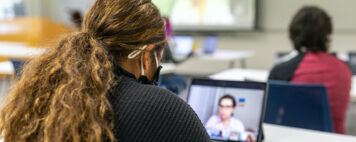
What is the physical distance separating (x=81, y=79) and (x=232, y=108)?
0.67 meters

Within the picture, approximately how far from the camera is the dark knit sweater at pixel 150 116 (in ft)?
2.20

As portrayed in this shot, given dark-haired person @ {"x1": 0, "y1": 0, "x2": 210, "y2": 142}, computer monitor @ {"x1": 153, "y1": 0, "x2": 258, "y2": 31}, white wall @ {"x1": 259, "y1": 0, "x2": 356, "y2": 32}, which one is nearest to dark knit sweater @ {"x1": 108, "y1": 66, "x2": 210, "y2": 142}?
dark-haired person @ {"x1": 0, "y1": 0, "x2": 210, "y2": 142}

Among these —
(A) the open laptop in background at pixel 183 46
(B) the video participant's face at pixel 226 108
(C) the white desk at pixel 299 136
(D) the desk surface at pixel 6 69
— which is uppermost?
(A) the open laptop in background at pixel 183 46

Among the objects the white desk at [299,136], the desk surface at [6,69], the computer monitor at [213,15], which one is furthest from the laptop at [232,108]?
the computer monitor at [213,15]

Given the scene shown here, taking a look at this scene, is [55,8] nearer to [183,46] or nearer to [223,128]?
[183,46]

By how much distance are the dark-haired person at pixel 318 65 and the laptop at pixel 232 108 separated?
2.43ft

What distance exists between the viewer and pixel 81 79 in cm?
67

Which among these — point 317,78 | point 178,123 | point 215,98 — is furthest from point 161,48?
point 317,78

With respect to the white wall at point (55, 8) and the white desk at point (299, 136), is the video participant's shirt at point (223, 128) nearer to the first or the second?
the white desk at point (299, 136)

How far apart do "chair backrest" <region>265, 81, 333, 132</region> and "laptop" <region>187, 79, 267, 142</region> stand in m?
0.54

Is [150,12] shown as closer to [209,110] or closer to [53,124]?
[53,124]

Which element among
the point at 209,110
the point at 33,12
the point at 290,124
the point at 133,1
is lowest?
the point at 290,124

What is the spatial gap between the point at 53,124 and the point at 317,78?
1.54m

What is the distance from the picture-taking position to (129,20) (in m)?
0.75
